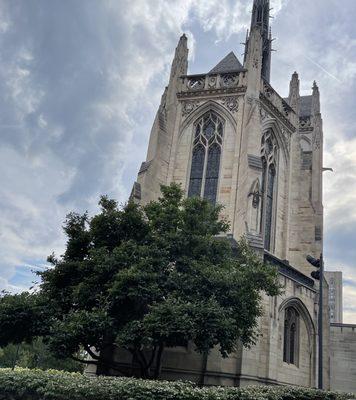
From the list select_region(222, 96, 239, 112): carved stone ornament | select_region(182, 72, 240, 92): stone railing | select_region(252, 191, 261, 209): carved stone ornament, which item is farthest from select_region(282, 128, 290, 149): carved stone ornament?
select_region(252, 191, 261, 209): carved stone ornament

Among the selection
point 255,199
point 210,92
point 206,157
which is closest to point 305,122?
point 210,92

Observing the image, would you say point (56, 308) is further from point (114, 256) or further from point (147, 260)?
point (147, 260)

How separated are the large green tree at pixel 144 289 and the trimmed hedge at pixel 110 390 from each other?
1903 millimetres

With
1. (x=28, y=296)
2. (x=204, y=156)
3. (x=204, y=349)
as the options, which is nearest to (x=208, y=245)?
(x=204, y=349)

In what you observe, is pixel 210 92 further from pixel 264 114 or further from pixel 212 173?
pixel 212 173

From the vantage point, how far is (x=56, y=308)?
14703 mm

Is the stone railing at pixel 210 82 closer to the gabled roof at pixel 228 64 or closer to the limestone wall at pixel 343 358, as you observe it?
the gabled roof at pixel 228 64

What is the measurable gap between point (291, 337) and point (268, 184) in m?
8.35

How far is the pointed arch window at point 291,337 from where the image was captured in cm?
1986

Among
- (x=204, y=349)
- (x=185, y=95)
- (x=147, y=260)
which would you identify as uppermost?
(x=185, y=95)

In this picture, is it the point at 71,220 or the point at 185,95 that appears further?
the point at 185,95

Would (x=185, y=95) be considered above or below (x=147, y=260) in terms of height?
above

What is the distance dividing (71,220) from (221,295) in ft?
20.8

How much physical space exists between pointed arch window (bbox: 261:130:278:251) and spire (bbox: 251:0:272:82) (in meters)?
9.53
